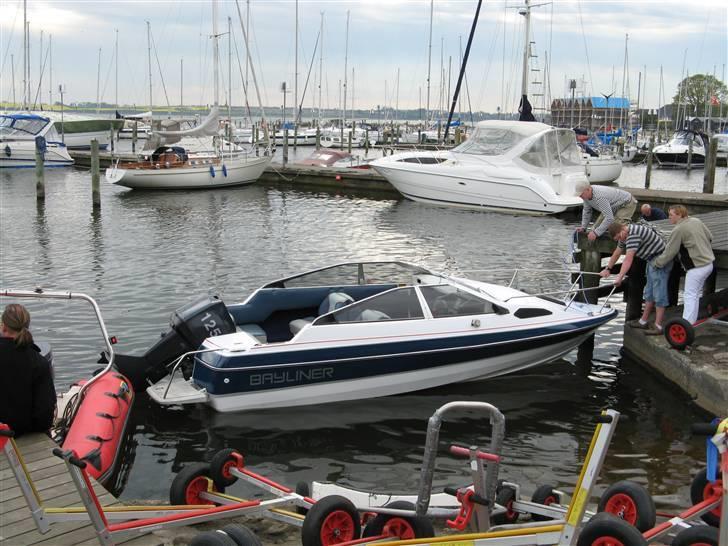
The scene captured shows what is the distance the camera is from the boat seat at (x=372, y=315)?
1059 centimetres

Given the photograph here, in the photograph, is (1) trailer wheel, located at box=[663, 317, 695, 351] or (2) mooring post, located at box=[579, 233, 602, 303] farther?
(2) mooring post, located at box=[579, 233, 602, 303]

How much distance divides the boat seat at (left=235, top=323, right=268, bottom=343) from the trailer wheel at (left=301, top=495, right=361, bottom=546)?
5259 millimetres

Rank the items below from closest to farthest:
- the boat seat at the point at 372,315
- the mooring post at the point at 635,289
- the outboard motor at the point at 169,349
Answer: the outboard motor at the point at 169,349
the boat seat at the point at 372,315
the mooring post at the point at 635,289

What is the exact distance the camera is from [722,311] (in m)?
12.2

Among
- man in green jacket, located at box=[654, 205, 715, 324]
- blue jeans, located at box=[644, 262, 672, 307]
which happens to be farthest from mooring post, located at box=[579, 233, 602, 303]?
man in green jacket, located at box=[654, 205, 715, 324]

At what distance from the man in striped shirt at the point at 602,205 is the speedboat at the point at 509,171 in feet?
46.8

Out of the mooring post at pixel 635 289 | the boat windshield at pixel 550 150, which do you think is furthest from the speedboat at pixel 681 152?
the mooring post at pixel 635 289

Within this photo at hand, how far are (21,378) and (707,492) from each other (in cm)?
583

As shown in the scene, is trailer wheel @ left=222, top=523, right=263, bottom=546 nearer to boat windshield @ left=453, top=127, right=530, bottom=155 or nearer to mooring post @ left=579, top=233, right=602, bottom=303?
mooring post @ left=579, top=233, right=602, bottom=303

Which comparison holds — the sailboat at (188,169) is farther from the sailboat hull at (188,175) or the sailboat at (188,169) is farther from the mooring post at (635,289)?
the mooring post at (635,289)

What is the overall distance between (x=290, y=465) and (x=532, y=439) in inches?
119

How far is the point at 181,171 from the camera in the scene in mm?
37188

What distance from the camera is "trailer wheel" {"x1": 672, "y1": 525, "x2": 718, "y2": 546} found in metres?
5.36

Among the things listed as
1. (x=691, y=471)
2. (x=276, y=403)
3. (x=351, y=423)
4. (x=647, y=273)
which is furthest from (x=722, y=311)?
(x=276, y=403)
